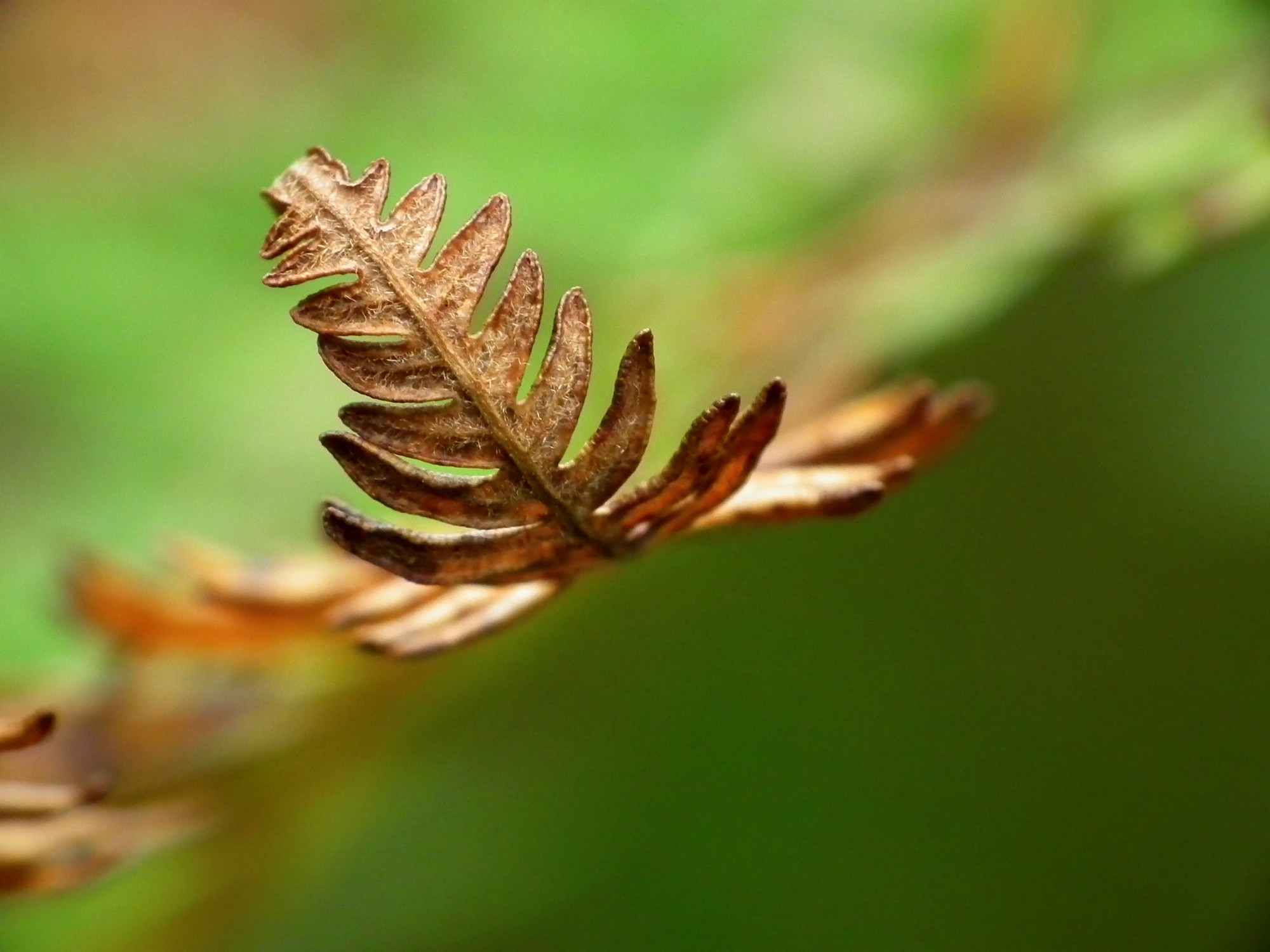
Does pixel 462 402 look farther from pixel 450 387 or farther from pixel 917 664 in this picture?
pixel 917 664

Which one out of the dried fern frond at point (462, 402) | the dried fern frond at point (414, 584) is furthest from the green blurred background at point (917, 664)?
the dried fern frond at point (462, 402)

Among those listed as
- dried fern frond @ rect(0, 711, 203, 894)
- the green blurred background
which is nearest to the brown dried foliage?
dried fern frond @ rect(0, 711, 203, 894)

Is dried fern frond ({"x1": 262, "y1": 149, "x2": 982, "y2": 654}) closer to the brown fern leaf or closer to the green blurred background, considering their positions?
the brown fern leaf

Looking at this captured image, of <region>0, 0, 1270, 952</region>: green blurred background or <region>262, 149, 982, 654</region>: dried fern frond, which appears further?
<region>0, 0, 1270, 952</region>: green blurred background

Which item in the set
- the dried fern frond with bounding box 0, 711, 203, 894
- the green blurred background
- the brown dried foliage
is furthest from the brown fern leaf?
the green blurred background

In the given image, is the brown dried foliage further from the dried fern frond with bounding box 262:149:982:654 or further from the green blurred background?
the green blurred background

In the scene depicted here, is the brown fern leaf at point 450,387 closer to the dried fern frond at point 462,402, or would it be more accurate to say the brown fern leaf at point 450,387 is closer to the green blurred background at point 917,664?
the dried fern frond at point 462,402

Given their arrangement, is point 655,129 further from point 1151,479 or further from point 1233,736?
point 1233,736
